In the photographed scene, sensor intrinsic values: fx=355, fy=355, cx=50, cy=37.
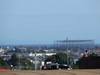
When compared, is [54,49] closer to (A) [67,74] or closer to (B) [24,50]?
(B) [24,50]

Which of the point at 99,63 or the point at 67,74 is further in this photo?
the point at 99,63

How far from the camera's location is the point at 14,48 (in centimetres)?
7531

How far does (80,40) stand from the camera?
56.2 metres

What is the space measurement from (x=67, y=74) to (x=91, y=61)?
1674cm

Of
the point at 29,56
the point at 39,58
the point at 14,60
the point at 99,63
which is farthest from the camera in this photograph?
the point at 29,56

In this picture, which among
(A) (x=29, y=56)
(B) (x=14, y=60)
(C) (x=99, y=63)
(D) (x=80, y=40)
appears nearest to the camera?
(C) (x=99, y=63)

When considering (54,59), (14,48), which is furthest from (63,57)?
(14,48)

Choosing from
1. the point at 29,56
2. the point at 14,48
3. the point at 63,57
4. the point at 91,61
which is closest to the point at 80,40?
the point at 63,57

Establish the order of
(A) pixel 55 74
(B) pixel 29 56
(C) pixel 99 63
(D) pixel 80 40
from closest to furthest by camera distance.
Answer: (A) pixel 55 74 < (C) pixel 99 63 < (D) pixel 80 40 < (B) pixel 29 56

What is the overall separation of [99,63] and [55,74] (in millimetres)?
16849

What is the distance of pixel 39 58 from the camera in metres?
64.5

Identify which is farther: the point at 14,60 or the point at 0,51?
the point at 0,51

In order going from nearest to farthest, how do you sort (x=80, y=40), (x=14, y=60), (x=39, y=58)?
(x=80, y=40), (x=14, y=60), (x=39, y=58)

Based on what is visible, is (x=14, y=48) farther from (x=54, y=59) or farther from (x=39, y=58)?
(x=54, y=59)
